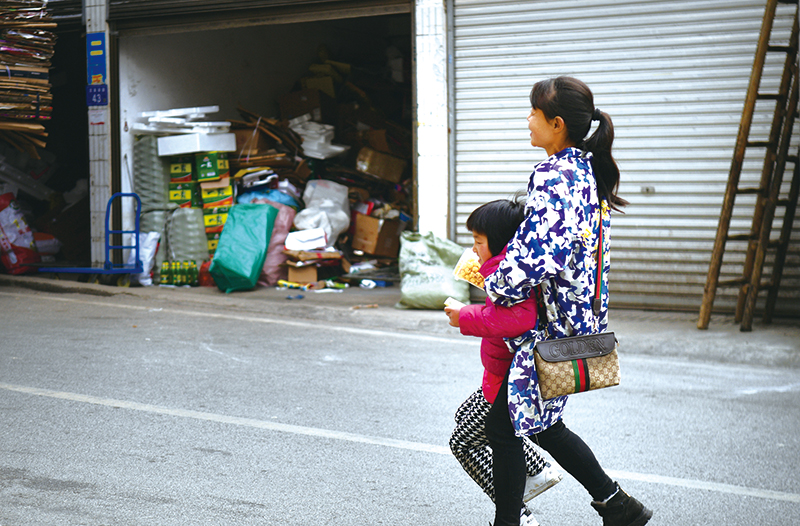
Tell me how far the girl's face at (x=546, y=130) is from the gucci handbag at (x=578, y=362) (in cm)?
30

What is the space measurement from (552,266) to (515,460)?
0.72 m

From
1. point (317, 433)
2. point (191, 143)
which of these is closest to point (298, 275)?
point (191, 143)

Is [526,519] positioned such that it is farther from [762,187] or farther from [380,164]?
[380,164]

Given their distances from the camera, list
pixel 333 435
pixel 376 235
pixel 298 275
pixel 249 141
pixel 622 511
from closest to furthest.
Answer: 1. pixel 622 511
2. pixel 333 435
3. pixel 298 275
4. pixel 376 235
5. pixel 249 141

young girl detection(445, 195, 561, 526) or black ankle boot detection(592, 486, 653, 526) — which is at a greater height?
young girl detection(445, 195, 561, 526)

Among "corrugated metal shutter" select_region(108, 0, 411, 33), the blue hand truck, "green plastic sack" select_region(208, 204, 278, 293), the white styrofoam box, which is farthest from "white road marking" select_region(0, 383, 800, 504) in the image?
the white styrofoam box

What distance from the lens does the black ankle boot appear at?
9.40 feet

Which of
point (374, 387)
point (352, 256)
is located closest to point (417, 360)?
point (374, 387)

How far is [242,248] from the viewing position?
32.5 ft

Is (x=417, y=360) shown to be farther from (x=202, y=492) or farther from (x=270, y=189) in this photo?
(x=270, y=189)

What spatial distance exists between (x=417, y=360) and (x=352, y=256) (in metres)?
5.44

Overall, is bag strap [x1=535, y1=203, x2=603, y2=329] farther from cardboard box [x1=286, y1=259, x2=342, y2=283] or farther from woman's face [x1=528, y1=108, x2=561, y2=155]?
cardboard box [x1=286, y1=259, x2=342, y2=283]

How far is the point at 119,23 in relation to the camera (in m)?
10.7

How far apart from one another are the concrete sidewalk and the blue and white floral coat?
178 inches
